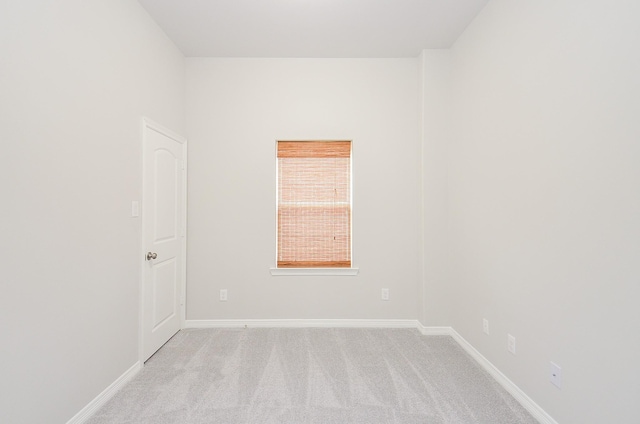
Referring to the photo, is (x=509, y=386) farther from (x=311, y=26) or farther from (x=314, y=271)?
(x=311, y=26)

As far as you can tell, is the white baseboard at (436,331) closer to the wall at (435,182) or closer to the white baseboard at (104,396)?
the wall at (435,182)

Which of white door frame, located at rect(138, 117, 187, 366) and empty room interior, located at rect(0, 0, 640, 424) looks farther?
white door frame, located at rect(138, 117, 187, 366)

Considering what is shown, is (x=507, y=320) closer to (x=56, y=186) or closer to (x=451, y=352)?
(x=451, y=352)

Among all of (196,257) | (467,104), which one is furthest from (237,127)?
(467,104)

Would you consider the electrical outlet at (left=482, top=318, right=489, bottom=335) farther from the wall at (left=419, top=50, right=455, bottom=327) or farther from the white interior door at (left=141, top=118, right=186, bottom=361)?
the white interior door at (left=141, top=118, right=186, bottom=361)

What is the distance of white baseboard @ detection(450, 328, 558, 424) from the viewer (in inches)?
70.8

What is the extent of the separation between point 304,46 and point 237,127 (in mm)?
1101

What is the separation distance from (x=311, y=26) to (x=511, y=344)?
10.1 feet

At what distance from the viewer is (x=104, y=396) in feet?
6.48

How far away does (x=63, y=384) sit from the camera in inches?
65.2

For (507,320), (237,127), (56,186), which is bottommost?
(507,320)

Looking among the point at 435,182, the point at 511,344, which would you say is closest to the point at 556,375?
the point at 511,344

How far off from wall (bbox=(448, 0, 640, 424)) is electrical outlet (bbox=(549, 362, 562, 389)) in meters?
0.03

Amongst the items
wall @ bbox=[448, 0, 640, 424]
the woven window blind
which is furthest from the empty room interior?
the woven window blind
